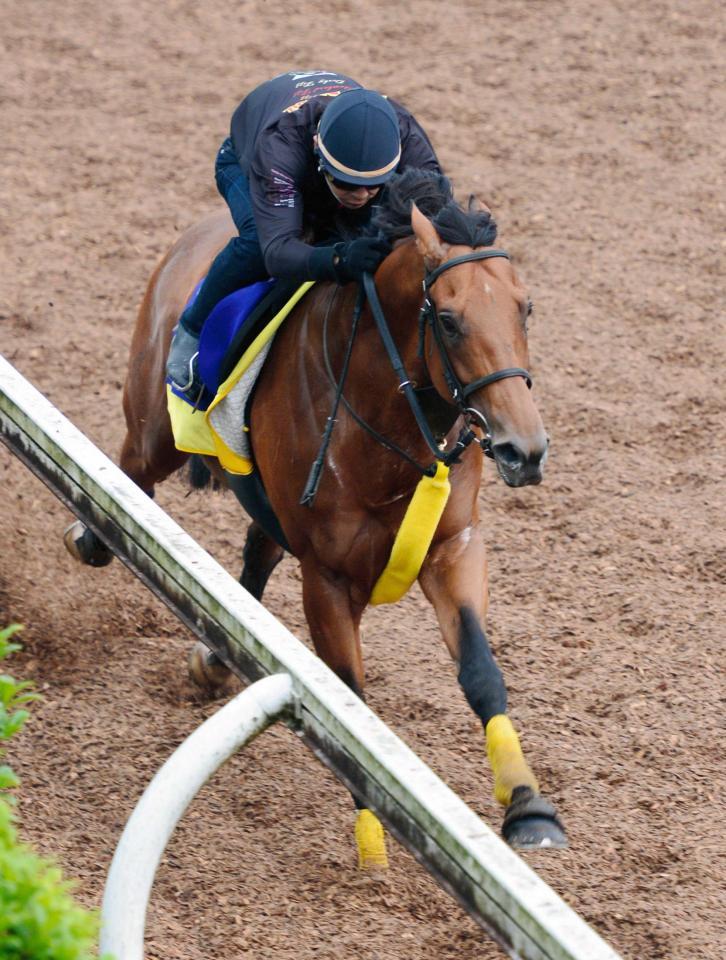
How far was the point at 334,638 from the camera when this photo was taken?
14.4 ft

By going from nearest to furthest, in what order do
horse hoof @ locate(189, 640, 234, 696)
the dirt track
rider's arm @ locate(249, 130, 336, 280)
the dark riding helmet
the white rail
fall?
1. the white rail
2. the dark riding helmet
3. rider's arm @ locate(249, 130, 336, 280)
4. the dirt track
5. horse hoof @ locate(189, 640, 234, 696)

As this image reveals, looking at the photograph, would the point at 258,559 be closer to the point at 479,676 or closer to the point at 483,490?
the point at 483,490

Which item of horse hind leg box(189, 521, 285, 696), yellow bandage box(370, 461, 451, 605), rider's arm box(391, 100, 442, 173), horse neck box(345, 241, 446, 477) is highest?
rider's arm box(391, 100, 442, 173)

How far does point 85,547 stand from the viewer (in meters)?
5.90

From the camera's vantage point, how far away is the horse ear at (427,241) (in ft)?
12.4

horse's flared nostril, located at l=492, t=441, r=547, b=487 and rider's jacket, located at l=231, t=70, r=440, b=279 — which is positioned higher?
rider's jacket, located at l=231, t=70, r=440, b=279

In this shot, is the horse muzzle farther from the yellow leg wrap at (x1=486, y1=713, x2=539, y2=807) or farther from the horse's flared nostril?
the yellow leg wrap at (x1=486, y1=713, x2=539, y2=807)

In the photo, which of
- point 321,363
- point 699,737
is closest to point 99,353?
point 321,363

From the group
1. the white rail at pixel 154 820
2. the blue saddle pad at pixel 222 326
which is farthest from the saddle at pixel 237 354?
the white rail at pixel 154 820

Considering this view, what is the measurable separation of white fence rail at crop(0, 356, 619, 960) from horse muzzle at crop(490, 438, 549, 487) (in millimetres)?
854

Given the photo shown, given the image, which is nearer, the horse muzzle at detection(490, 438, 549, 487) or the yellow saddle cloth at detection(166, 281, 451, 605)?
the horse muzzle at detection(490, 438, 549, 487)

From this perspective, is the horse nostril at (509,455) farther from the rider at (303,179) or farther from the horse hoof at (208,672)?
the horse hoof at (208,672)

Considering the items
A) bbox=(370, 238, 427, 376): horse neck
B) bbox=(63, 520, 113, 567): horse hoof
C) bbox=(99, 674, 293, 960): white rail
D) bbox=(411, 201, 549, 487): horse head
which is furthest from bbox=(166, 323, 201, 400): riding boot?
bbox=(99, 674, 293, 960): white rail

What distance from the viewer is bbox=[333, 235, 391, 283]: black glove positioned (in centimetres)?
402
